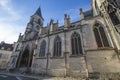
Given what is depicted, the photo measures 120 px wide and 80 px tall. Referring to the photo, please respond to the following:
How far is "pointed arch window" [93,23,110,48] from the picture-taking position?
38.4 ft

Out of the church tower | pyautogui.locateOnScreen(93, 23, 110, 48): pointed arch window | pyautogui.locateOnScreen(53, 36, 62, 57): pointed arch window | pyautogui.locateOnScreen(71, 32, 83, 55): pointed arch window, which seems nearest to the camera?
pyautogui.locateOnScreen(93, 23, 110, 48): pointed arch window

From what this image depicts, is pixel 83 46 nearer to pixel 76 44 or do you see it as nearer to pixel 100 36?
pixel 76 44

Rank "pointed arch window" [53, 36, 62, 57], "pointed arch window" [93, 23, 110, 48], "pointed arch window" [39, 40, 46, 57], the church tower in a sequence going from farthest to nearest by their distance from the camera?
the church tower → "pointed arch window" [39, 40, 46, 57] → "pointed arch window" [53, 36, 62, 57] → "pointed arch window" [93, 23, 110, 48]

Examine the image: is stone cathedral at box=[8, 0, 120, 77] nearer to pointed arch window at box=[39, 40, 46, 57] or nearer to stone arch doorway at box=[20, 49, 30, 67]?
pointed arch window at box=[39, 40, 46, 57]

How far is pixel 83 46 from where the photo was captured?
12984 mm

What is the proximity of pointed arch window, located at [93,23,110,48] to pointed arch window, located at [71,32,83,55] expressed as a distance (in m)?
2.74

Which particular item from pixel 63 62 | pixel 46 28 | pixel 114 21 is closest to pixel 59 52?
pixel 63 62

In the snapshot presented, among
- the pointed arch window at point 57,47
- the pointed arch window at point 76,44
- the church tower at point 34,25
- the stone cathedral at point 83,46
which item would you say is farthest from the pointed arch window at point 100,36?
the church tower at point 34,25

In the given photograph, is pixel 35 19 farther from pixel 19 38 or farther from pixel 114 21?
pixel 114 21

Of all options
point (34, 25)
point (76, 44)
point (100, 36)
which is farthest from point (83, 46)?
point (34, 25)

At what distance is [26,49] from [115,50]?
18.6 meters

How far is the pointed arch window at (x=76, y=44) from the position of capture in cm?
1353

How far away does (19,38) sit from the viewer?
25484 mm

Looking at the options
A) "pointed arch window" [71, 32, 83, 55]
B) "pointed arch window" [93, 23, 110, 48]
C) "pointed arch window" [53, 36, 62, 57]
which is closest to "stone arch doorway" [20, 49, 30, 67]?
"pointed arch window" [53, 36, 62, 57]
